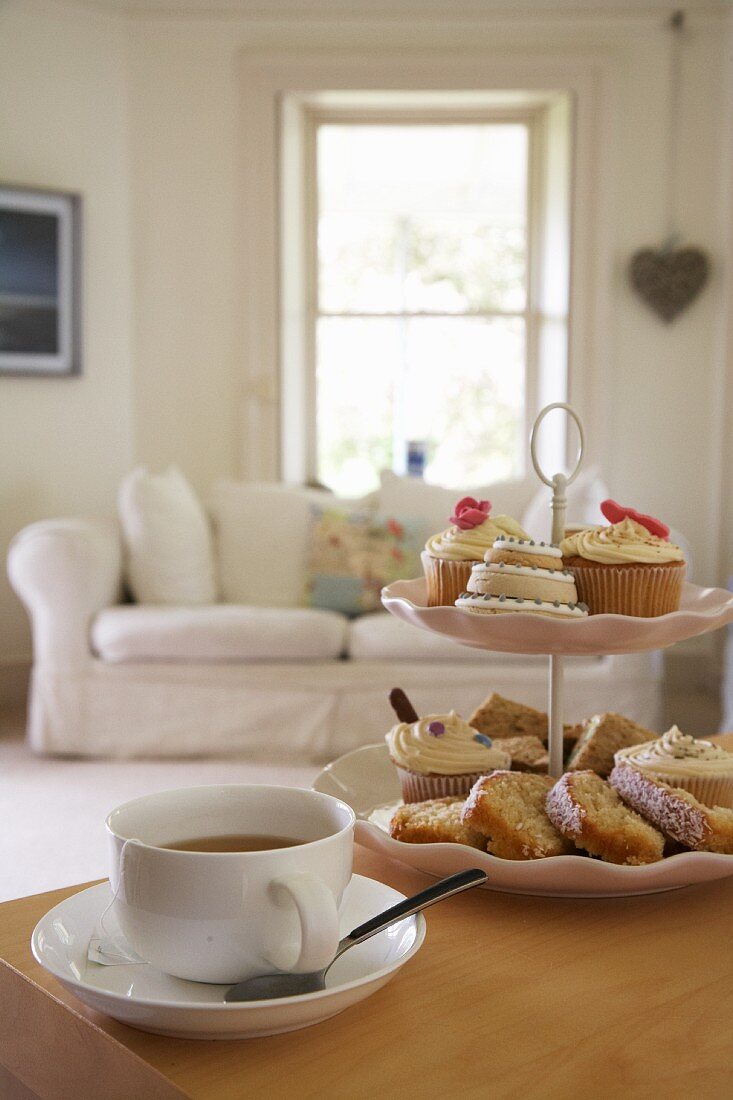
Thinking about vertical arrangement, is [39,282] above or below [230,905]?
above

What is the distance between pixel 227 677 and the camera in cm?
344

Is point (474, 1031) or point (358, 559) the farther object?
point (358, 559)

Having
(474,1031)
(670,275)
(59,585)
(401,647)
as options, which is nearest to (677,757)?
(474,1031)

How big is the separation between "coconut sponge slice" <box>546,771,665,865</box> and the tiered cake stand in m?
0.02

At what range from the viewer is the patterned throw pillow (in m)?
3.75

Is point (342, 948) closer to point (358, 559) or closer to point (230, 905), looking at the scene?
point (230, 905)

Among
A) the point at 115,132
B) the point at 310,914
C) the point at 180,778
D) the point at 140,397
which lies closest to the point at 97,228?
the point at 115,132

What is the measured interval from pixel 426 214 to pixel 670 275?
1084mm

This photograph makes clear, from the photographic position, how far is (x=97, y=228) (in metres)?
4.51

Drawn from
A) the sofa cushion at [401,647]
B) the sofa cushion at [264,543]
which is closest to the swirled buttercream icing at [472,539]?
the sofa cushion at [401,647]

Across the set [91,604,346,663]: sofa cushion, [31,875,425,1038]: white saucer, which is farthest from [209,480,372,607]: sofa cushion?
[31,875,425,1038]: white saucer

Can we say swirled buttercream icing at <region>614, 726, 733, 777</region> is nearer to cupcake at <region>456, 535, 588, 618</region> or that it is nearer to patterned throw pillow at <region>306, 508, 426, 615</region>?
cupcake at <region>456, 535, 588, 618</region>

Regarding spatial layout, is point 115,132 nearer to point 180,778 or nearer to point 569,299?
point 569,299

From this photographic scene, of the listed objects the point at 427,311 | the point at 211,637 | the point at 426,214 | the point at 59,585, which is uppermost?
the point at 426,214
